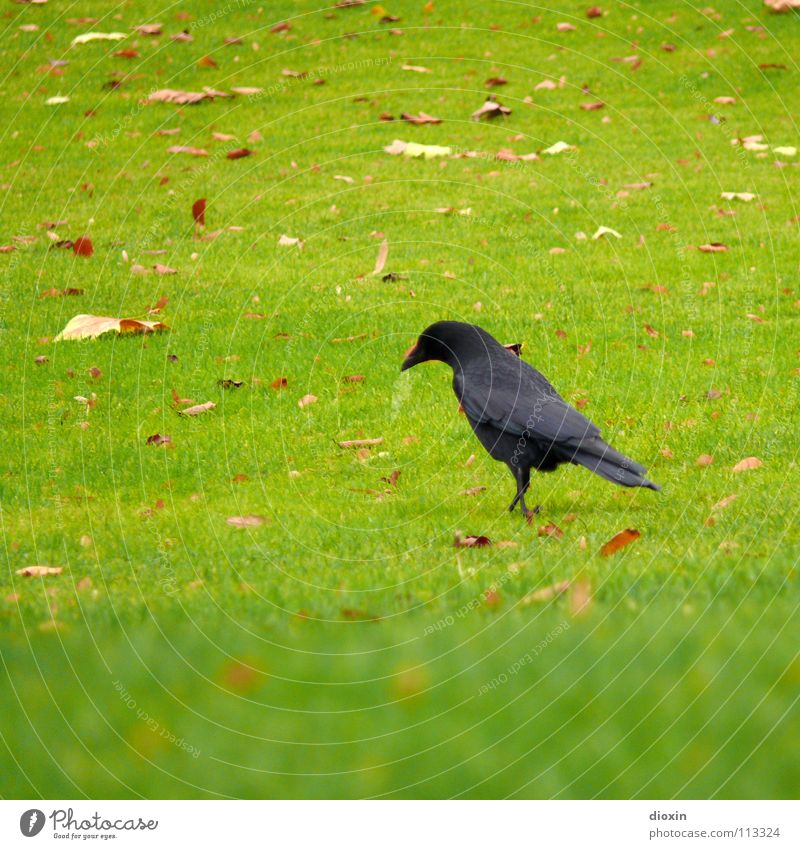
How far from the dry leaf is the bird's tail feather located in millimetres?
4748

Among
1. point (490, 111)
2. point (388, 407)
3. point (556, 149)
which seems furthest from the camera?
point (490, 111)

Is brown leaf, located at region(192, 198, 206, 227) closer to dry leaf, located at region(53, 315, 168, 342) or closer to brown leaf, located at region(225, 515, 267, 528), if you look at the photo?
dry leaf, located at region(53, 315, 168, 342)

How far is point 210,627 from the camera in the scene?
12.1ft

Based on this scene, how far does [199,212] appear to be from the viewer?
11.9m

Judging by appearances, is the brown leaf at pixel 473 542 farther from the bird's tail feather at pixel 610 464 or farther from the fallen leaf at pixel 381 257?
the fallen leaf at pixel 381 257

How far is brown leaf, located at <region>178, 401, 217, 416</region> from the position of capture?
767 centimetres

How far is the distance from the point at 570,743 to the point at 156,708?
106cm

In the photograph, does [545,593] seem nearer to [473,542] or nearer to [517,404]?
[473,542]

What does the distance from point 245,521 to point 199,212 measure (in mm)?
6642

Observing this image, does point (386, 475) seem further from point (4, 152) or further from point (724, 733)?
point (4, 152)

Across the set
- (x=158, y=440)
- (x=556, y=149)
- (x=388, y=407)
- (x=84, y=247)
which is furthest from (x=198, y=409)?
(x=556, y=149)

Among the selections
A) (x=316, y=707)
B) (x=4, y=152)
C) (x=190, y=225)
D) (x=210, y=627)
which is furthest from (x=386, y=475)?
(x=4, y=152)

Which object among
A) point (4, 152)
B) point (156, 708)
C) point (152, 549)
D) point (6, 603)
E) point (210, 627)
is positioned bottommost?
point (4, 152)

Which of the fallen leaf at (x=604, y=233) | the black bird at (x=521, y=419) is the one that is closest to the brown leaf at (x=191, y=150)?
the fallen leaf at (x=604, y=233)
